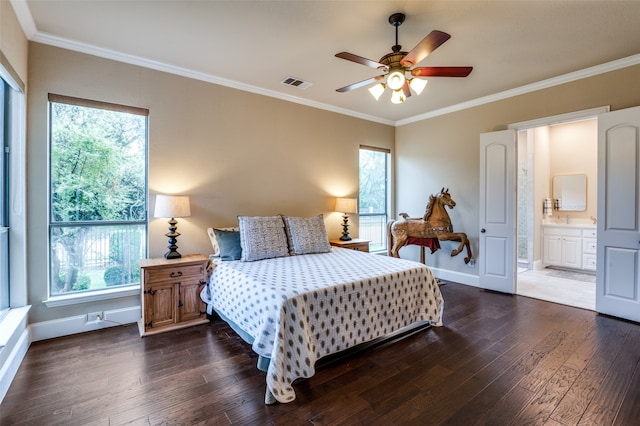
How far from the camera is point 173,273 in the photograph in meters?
3.22

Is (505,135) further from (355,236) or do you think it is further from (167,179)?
(167,179)

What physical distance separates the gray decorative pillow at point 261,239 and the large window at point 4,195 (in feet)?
6.73

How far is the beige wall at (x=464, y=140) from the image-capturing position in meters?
3.64

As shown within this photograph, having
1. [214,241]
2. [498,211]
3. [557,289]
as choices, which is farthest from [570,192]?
[214,241]

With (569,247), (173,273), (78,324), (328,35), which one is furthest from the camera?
(569,247)

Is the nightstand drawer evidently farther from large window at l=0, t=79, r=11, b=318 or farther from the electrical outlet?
large window at l=0, t=79, r=11, b=318

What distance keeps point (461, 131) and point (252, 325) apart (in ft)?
14.7

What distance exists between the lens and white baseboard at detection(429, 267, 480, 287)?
192 inches

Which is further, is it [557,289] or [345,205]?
[345,205]

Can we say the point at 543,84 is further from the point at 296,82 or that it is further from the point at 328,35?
the point at 296,82

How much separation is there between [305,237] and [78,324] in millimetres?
2577

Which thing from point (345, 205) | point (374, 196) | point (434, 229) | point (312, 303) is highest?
point (374, 196)

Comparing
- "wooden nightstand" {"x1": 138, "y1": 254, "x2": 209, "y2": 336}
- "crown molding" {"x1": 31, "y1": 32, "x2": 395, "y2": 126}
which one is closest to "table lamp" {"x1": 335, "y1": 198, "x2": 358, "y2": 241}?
"crown molding" {"x1": 31, "y1": 32, "x2": 395, "y2": 126}

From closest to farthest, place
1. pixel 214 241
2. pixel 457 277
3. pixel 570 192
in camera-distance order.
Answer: pixel 214 241 → pixel 457 277 → pixel 570 192
